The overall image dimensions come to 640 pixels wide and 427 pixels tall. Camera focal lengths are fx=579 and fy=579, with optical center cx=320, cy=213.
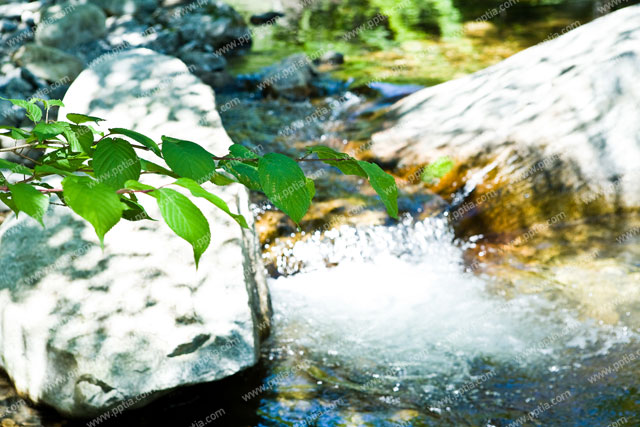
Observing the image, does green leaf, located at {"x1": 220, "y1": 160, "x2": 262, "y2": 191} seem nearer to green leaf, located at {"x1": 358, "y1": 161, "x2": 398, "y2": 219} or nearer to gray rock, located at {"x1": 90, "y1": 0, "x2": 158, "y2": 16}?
green leaf, located at {"x1": 358, "y1": 161, "x2": 398, "y2": 219}

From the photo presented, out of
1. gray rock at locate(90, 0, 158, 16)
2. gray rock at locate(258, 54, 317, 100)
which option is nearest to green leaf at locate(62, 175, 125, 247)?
gray rock at locate(258, 54, 317, 100)

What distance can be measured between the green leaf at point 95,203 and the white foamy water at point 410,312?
2.67 m

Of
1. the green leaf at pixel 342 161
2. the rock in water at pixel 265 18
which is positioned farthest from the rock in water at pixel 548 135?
the rock in water at pixel 265 18

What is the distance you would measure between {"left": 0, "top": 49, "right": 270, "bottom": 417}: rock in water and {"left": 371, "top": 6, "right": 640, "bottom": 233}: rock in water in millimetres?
2362

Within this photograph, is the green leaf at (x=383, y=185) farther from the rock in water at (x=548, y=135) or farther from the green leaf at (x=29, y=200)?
the rock in water at (x=548, y=135)

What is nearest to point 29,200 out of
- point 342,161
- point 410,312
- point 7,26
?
point 342,161

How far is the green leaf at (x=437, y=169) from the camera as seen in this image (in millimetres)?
4918

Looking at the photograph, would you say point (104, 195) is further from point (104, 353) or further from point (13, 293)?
point (13, 293)

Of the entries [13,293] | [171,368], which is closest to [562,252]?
[171,368]

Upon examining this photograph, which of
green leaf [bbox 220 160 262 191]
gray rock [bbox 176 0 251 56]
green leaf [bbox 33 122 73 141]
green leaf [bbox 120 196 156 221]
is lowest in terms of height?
gray rock [bbox 176 0 251 56]

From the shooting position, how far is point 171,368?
2582 millimetres

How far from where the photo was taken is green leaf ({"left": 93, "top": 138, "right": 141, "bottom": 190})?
93 centimetres

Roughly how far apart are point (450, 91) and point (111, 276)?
4.12m

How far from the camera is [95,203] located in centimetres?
81
